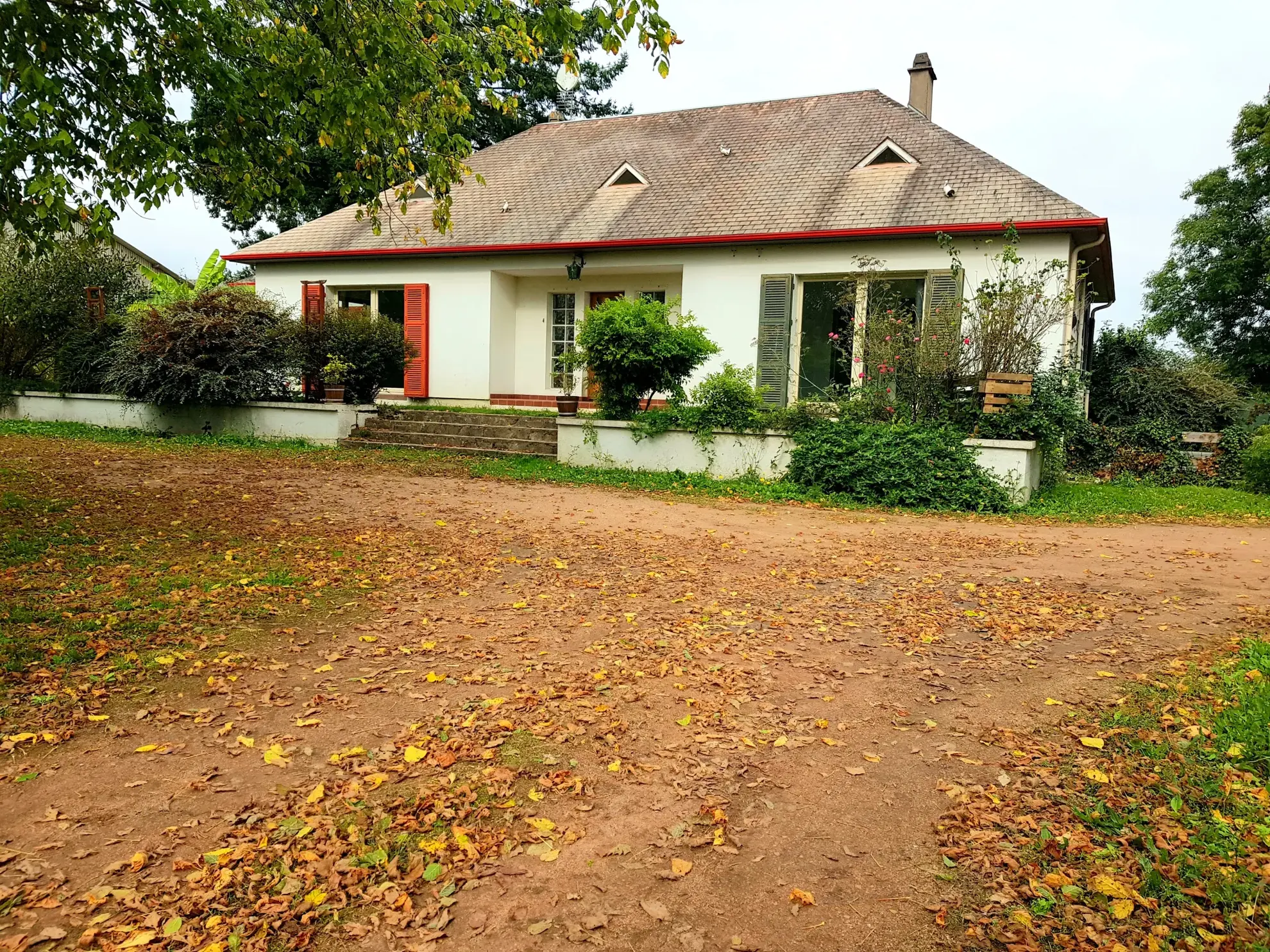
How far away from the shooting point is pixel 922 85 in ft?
49.7

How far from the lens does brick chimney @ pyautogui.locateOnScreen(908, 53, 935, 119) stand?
1505 centimetres

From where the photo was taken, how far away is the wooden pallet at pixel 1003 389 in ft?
31.8

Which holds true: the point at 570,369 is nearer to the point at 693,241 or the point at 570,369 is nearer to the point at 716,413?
the point at 716,413

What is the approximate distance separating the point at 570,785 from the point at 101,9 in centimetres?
617

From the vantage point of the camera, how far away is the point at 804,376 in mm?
13352

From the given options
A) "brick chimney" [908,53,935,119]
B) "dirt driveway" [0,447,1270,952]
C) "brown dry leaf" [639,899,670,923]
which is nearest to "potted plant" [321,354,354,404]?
"dirt driveway" [0,447,1270,952]

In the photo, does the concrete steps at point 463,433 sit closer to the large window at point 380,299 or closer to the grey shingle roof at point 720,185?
the grey shingle roof at point 720,185

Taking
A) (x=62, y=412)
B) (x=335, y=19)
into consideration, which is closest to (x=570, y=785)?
(x=335, y=19)

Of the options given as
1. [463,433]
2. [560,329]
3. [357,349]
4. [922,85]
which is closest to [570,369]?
[463,433]

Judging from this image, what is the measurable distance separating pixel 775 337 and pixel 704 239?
198 centimetres

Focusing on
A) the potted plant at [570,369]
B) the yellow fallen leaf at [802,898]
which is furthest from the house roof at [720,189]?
the yellow fallen leaf at [802,898]

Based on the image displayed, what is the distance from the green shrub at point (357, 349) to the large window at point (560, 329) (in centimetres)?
286

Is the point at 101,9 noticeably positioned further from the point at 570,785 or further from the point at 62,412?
the point at 62,412

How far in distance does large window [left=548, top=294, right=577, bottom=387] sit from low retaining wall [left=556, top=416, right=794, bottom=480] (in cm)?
418
